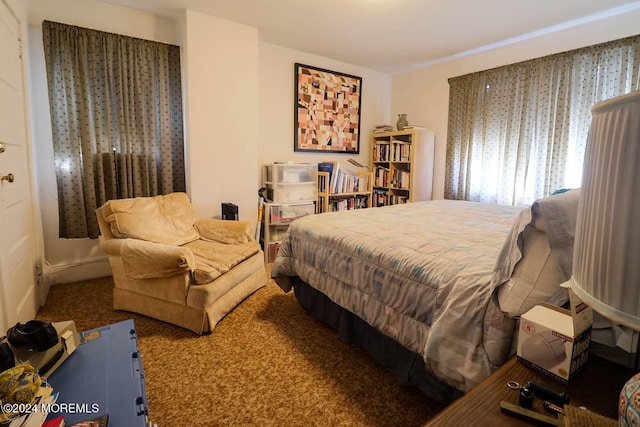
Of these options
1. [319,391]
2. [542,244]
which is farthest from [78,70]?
[542,244]

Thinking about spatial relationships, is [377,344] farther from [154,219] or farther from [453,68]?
[453,68]

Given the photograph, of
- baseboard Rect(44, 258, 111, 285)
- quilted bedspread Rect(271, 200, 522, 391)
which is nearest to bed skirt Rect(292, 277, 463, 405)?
quilted bedspread Rect(271, 200, 522, 391)

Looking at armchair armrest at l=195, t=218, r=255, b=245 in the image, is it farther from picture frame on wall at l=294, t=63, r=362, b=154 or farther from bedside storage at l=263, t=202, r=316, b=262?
picture frame on wall at l=294, t=63, r=362, b=154

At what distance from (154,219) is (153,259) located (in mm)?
594

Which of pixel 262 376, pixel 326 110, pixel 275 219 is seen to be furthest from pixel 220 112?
pixel 262 376

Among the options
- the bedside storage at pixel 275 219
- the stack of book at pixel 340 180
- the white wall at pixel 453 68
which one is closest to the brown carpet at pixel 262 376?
the bedside storage at pixel 275 219

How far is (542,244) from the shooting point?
977 millimetres

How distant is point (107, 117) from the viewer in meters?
2.75

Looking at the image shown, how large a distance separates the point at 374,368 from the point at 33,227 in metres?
2.61

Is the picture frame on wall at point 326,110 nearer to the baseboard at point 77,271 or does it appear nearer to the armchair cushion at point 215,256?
the armchair cushion at point 215,256

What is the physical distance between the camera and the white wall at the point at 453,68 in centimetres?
282

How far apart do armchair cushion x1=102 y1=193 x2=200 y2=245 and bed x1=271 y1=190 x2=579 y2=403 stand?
3.02 feet

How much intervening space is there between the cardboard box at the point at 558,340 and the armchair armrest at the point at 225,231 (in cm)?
211

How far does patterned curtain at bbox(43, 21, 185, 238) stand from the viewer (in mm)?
2596
